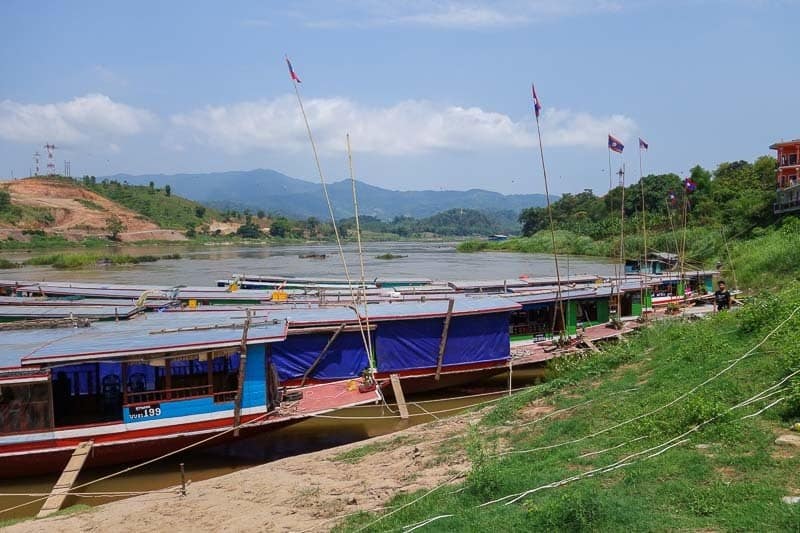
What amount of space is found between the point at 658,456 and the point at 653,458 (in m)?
0.06

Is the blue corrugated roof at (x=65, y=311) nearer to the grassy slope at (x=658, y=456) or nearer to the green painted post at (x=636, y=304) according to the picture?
the grassy slope at (x=658, y=456)

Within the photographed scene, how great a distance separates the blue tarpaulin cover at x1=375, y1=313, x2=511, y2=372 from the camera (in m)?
12.6

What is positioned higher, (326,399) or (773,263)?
(773,263)

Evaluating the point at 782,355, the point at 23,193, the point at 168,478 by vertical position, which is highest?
the point at 23,193

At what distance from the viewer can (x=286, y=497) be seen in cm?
738

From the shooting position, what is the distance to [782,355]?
7.59 meters

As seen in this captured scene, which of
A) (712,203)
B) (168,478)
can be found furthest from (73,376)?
(712,203)

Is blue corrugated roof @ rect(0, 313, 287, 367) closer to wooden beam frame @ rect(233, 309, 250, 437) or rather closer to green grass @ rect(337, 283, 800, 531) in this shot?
wooden beam frame @ rect(233, 309, 250, 437)

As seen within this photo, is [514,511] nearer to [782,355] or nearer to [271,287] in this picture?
[782,355]

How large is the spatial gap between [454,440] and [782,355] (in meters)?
4.35

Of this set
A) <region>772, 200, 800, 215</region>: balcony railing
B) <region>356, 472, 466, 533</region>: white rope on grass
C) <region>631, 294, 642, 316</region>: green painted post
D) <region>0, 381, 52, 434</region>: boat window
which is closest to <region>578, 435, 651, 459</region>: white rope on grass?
<region>356, 472, 466, 533</region>: white rope on grass

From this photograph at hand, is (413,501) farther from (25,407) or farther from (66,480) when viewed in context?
(25,407)

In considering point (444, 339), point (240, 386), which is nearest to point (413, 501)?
point (240, 386)

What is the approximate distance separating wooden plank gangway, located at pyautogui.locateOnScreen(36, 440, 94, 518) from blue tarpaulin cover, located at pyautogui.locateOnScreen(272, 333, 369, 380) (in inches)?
146
